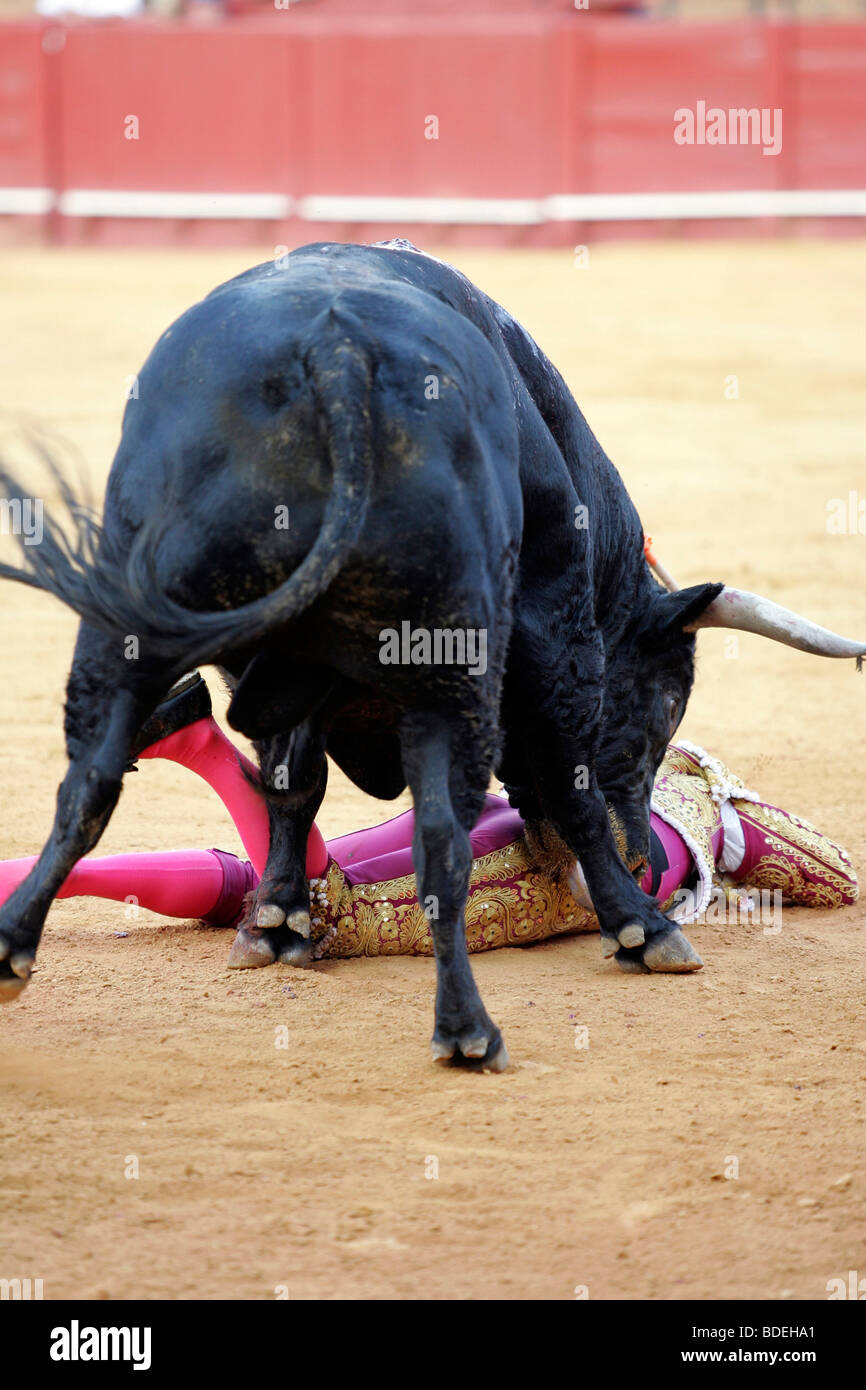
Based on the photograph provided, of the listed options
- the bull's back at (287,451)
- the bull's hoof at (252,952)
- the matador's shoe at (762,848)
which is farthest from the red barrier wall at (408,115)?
the bull's back at (287,451)

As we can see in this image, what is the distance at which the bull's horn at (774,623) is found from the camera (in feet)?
10.8

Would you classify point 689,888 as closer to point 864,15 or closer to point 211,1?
point 211,1

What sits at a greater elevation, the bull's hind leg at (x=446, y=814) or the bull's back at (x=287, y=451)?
the bull's back at (x=287, y=451)

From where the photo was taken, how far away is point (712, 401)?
32.8 feet

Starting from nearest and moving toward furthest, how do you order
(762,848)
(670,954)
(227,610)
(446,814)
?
1. (227,610)
2. (446,814)
3. (670,954)
4. (762,848)

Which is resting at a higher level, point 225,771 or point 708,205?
point 708,205

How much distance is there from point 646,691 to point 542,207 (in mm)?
11640

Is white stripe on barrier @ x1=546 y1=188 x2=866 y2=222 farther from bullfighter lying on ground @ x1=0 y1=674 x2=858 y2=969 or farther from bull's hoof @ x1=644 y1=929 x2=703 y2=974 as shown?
bull's hoof @ x1=644 y1=929 x2=703 y2=974

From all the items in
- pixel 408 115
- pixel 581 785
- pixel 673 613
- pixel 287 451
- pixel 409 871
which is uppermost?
pixel 408 115

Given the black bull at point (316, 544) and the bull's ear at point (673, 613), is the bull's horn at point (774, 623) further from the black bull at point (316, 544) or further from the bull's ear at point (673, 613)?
the black bull at point (316, 544)

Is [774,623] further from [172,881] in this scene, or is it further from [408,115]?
[408,115]

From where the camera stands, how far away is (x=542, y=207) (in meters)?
14.5

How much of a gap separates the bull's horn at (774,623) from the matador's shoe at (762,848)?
490 millimetres

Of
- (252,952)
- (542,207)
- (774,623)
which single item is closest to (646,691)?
(774,623)
